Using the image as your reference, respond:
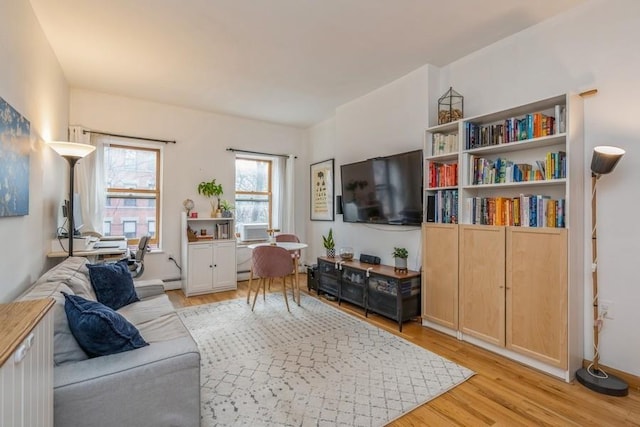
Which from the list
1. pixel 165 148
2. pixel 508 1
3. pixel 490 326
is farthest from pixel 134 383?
pixel 165 148

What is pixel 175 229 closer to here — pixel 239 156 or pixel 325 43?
pixel 239 156

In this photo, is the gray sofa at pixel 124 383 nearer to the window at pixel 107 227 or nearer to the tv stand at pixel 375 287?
the tv stand at pixel 375 287

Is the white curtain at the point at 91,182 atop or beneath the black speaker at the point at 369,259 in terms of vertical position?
atop

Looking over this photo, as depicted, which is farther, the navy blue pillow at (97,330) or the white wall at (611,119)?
the white wall at (611,119)

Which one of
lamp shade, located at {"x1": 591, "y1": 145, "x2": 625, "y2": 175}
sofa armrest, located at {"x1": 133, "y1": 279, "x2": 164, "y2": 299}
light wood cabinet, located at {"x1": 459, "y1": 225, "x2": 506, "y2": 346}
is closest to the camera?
lamp shade, located at {"x1": 591, "y1": 145, "x2": 625, "y2": 175}

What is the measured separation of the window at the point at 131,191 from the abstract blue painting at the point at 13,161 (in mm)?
2253

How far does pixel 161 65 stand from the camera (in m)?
3.49

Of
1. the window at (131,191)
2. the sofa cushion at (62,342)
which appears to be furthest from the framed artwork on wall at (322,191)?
the sofa cushion at (62,342)

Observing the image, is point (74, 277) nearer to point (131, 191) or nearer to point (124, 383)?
point (124, 383)

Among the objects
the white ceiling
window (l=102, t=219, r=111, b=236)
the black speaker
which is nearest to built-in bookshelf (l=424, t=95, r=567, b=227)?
the white ceiling

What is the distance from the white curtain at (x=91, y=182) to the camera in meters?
4.03

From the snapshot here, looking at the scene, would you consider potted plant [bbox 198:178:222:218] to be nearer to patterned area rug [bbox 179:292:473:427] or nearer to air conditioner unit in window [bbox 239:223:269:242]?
air conditioner unit in window [bbox 239:223:269:242]

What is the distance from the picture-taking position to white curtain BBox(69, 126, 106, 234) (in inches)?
159

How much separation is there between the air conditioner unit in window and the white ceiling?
7.41 ft
